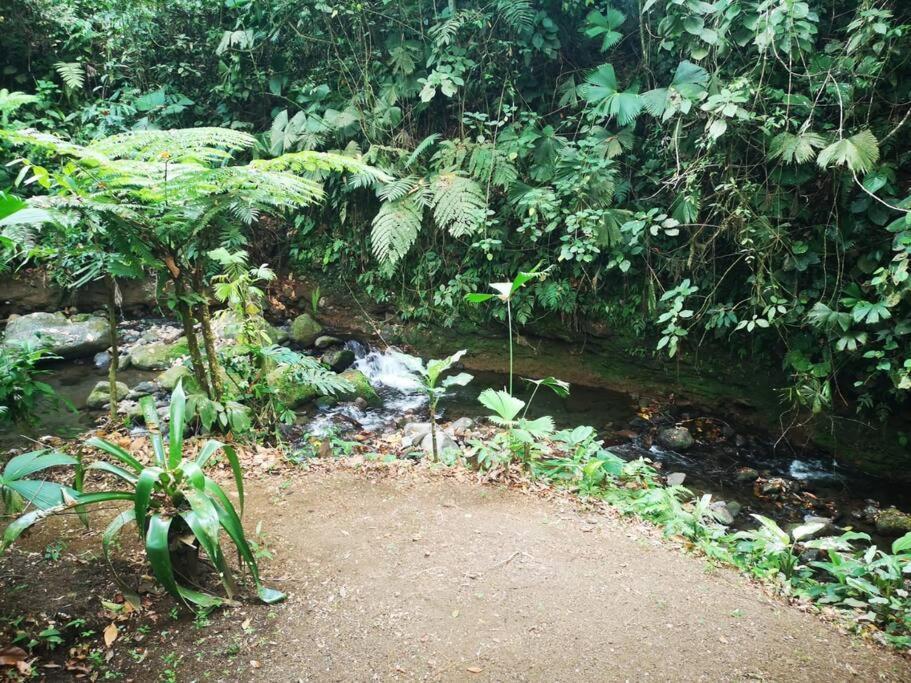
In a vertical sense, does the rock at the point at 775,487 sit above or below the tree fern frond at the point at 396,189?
below

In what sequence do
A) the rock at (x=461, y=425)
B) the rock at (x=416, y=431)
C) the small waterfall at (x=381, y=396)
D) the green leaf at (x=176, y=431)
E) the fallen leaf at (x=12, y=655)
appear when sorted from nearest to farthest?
1. the fallen leaf at (x=12, y=655)
2. the green leaf at (x=176, y=431)
3. the rock at (x=416, y=431)
4. the rock at (x=461, y=425)
5. the small waterfall at (x=381, y=396)

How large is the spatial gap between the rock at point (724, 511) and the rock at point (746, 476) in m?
0.48

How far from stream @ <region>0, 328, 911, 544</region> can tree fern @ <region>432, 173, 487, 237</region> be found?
1.53 m

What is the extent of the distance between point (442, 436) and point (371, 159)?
3548 mm

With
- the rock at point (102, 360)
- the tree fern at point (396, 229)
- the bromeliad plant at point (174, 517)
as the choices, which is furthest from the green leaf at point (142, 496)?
the rock at point (102, 360)

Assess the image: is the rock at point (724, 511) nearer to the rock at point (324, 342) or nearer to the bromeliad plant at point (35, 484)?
the bromeliad plant at point (35, 484)

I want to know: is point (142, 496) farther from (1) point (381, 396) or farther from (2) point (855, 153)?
(2) point (855, 153)

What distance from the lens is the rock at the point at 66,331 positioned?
6.12 meters

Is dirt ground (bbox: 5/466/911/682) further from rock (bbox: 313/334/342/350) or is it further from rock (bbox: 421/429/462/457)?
rock (bbox: 313/334/342/350)

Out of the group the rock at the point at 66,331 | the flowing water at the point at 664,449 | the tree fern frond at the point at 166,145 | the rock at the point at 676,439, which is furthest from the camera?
the rock at the point at 66,331

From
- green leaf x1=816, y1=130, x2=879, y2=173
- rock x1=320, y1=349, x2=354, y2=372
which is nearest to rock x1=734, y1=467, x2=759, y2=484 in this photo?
green leaf x1=816, y1=130, x2=879, y2=173

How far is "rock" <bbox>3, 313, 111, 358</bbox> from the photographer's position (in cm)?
612

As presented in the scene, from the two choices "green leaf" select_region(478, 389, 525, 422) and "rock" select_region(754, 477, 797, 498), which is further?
"rock" select_region(754, 477, 797, 498)

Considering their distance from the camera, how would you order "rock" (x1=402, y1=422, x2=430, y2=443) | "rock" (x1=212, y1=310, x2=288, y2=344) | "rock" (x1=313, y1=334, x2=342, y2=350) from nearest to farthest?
"rock" (x1=212, y1=310, x2=288, y2=344), "rock" (x1=402, y1=422, x2=430, y2=443), "rock" (x1=313, y1=334, x2=342, y2=350)
